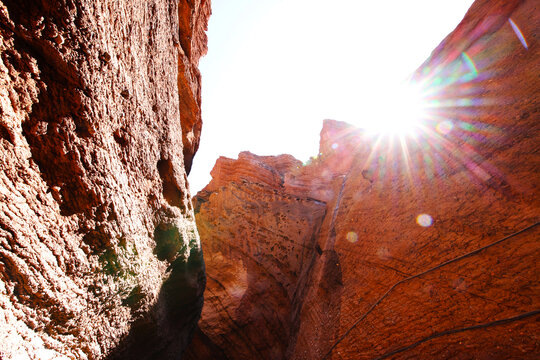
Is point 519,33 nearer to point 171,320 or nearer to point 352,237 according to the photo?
point 352,237

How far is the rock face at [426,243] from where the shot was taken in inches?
132

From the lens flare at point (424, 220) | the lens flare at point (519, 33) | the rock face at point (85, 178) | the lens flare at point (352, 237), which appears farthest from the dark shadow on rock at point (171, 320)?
the lens flare at point (519, 33)

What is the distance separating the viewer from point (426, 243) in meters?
4.43

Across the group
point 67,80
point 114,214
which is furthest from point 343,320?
point 67,80

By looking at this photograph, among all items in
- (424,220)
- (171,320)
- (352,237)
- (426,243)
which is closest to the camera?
(426,243)

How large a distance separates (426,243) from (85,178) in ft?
18.6

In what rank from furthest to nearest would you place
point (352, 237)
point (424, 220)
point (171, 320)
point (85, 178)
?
point (352, 237), point (424, 220), point (171, 320), point (85, 178)

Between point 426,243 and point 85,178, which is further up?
point 426,243

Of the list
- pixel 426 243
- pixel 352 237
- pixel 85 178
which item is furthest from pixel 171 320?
pixel 426 243

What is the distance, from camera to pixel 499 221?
3.62 metres

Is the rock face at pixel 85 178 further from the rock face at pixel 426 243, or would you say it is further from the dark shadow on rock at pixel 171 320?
the rock face at pixel 426 243

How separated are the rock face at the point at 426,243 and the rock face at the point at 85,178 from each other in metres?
4.25

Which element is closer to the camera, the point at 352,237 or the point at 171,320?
the point at 171,320

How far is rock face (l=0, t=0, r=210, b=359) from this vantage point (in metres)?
1.68
